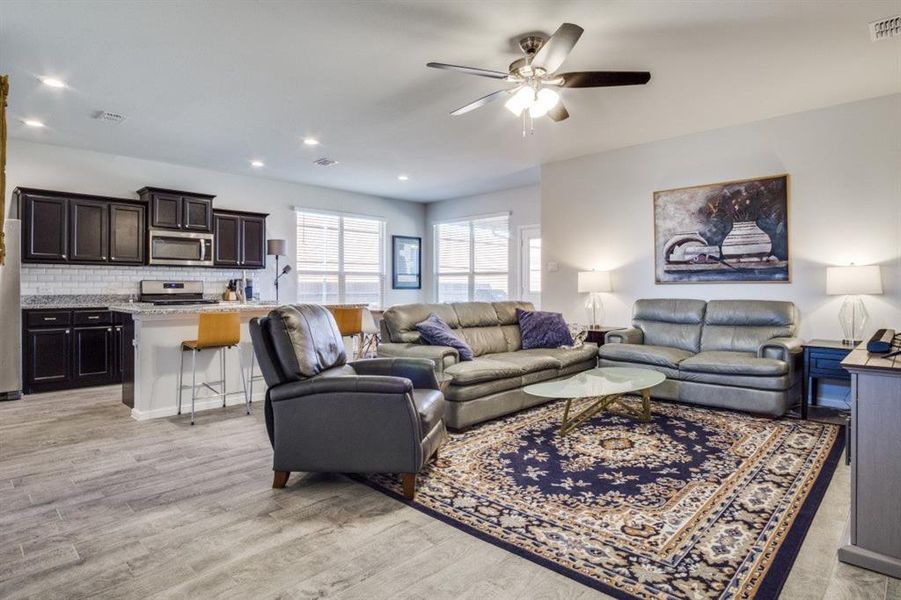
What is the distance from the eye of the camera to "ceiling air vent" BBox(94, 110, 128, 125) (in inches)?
179

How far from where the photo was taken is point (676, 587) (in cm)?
180

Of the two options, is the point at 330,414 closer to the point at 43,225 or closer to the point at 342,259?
the point at 43,225

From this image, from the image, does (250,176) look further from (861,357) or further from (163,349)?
(861,357)

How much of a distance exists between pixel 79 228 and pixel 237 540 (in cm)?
501

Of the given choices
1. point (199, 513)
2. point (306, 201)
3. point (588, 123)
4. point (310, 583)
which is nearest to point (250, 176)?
point (306, 201)

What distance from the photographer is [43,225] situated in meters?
5.34

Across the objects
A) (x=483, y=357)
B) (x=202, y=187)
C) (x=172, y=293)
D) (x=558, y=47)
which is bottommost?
(x=483, y=357)

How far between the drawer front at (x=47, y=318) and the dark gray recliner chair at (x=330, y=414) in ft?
13.2

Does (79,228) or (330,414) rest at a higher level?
(79,228)

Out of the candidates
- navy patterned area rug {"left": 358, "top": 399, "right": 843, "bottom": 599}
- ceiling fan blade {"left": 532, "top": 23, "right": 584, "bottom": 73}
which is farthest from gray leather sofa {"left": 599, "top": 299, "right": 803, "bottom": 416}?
ceiling fan blade {"left": 532, "top": 23, "right": 584, "bottom": 73}

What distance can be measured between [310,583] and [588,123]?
179 inches

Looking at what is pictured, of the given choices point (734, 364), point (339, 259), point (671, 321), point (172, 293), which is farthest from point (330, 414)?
→ point (339, 259)

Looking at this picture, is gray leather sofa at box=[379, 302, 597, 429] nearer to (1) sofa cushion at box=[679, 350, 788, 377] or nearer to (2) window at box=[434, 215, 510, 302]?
(1) sofa cushion at box=[679, 350, 788, 377]

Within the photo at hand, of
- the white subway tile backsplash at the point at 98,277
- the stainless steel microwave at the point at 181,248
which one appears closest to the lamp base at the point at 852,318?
the stainless steel microwave at the point at 181,248
